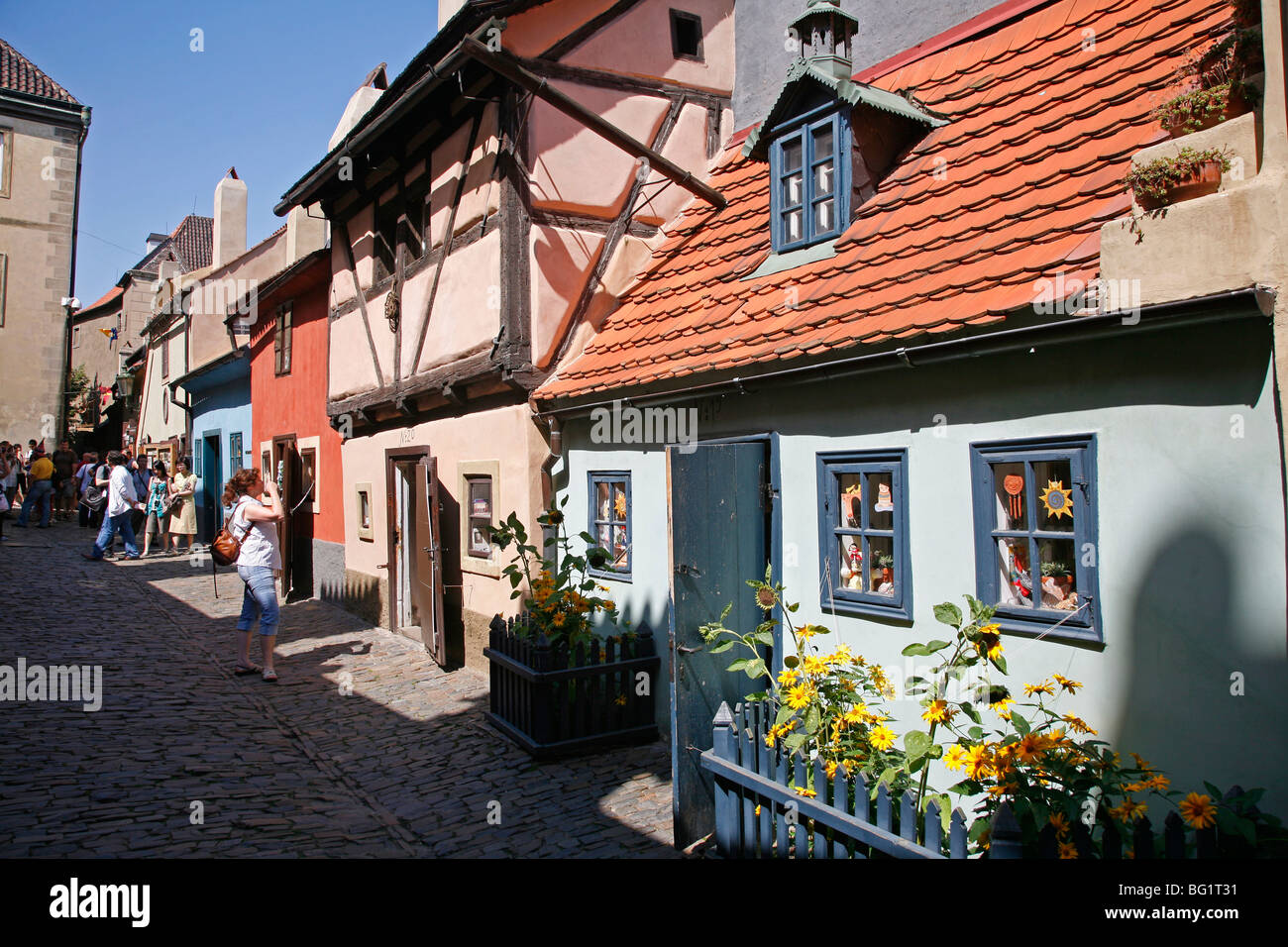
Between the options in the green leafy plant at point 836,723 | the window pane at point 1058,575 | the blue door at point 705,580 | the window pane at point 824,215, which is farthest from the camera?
the window pane at point 824,215

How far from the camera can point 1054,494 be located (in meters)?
4.09

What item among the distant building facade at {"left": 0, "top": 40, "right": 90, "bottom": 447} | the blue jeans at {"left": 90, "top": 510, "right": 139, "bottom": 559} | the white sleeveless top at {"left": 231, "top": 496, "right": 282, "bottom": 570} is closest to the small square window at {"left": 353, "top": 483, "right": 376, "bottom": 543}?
the white sleeveless top at {"left": 231, "top": 496, "right": 282, "bottom": 570}

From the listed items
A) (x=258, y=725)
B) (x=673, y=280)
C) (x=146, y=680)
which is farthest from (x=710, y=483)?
(x=146, y=680)

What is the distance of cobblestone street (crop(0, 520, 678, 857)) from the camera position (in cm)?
477

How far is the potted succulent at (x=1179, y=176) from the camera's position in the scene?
3404 millimetres

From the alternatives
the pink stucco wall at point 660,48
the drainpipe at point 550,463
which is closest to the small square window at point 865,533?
the drainpipe at point 550,463

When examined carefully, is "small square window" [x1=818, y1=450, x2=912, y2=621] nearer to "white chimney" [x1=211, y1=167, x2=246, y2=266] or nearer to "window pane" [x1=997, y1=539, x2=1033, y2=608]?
"window pane" [x1=997, y1=539, x2=1033, y2=608]

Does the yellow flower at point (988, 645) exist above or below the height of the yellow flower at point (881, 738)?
above

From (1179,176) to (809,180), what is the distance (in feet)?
10.0

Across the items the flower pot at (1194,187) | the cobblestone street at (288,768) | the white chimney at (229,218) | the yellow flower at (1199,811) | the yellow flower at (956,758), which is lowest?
the cobblestone street at (288,768)

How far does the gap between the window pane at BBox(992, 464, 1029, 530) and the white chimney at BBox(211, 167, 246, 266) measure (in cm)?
2140

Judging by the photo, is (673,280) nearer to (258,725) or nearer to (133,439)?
(258,725)

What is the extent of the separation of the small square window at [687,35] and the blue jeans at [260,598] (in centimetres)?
637

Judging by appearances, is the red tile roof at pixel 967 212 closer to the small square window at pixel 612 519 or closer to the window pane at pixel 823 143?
the window pane at pixel 823 143
